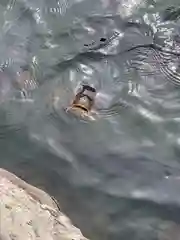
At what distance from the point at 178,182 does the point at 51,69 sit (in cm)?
135

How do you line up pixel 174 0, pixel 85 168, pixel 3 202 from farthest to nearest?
1. pixel 174 0
2. pixel 85 168
3. pixel 3 202

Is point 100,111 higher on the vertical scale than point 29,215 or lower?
higher

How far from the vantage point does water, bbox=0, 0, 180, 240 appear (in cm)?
329

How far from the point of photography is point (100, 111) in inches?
145

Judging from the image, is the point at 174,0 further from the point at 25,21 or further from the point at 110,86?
the point at 25,21

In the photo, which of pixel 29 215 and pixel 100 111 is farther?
pixel 100 111

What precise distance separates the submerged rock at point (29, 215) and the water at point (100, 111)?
0.13 metres

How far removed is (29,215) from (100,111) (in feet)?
3.83

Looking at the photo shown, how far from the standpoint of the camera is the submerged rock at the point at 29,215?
103 inches

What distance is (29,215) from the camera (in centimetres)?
277

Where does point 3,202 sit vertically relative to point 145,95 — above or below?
below

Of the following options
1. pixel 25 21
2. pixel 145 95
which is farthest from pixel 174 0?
pixel 25 21

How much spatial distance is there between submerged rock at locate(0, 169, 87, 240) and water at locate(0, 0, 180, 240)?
133 millimetres

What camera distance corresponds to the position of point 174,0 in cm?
419
